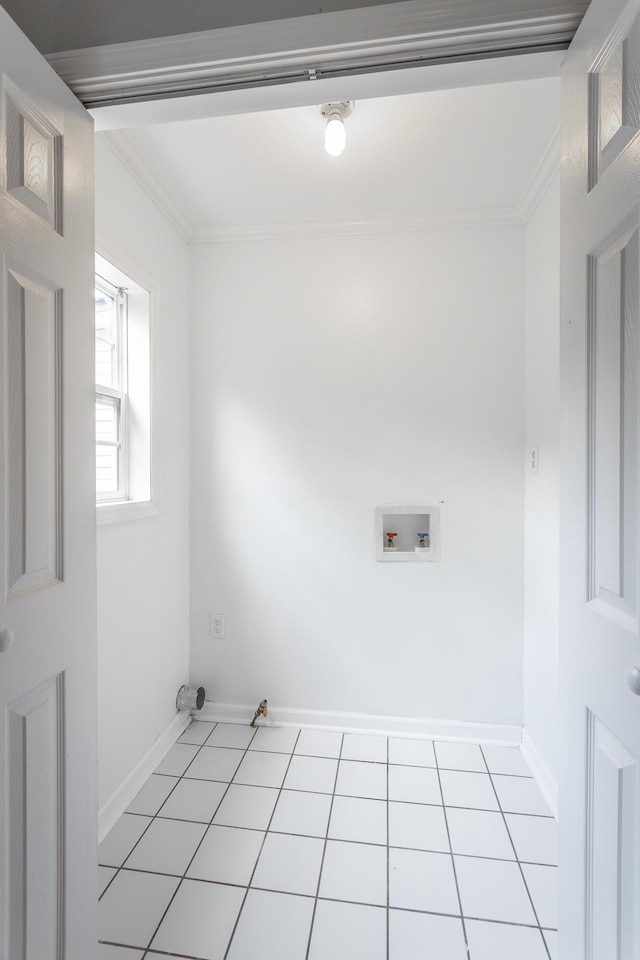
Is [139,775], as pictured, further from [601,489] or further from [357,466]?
[601,489]

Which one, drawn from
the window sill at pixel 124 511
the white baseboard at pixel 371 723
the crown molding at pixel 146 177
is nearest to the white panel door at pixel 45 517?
the window sill at pixel 124 511

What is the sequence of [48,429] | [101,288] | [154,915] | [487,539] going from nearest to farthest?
[48,429]
[154,915]
[101,288]
[487,539]

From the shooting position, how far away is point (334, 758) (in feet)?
6.50

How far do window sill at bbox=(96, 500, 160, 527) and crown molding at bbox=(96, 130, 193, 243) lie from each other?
4.21 feet

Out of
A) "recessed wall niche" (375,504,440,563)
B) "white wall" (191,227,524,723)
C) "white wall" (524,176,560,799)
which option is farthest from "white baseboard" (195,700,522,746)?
"recessed wall niche" (375,504,440,563)

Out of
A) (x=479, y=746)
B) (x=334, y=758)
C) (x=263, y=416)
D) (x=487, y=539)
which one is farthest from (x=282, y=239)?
(x=479, y=746)

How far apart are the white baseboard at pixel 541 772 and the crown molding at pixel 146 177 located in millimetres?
2857

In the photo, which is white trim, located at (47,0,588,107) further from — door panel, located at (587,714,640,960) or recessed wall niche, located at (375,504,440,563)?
recessed wall niche, located at (375,504,440,563)

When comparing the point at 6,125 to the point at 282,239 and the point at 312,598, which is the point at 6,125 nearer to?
the point at 282,239

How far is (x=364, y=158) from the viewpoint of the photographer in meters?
1.76

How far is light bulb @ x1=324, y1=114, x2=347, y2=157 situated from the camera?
146 cm

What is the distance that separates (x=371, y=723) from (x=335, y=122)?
2.47 meters

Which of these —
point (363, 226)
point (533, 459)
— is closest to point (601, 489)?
point (533, 459)

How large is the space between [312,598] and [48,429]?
1628 mm
